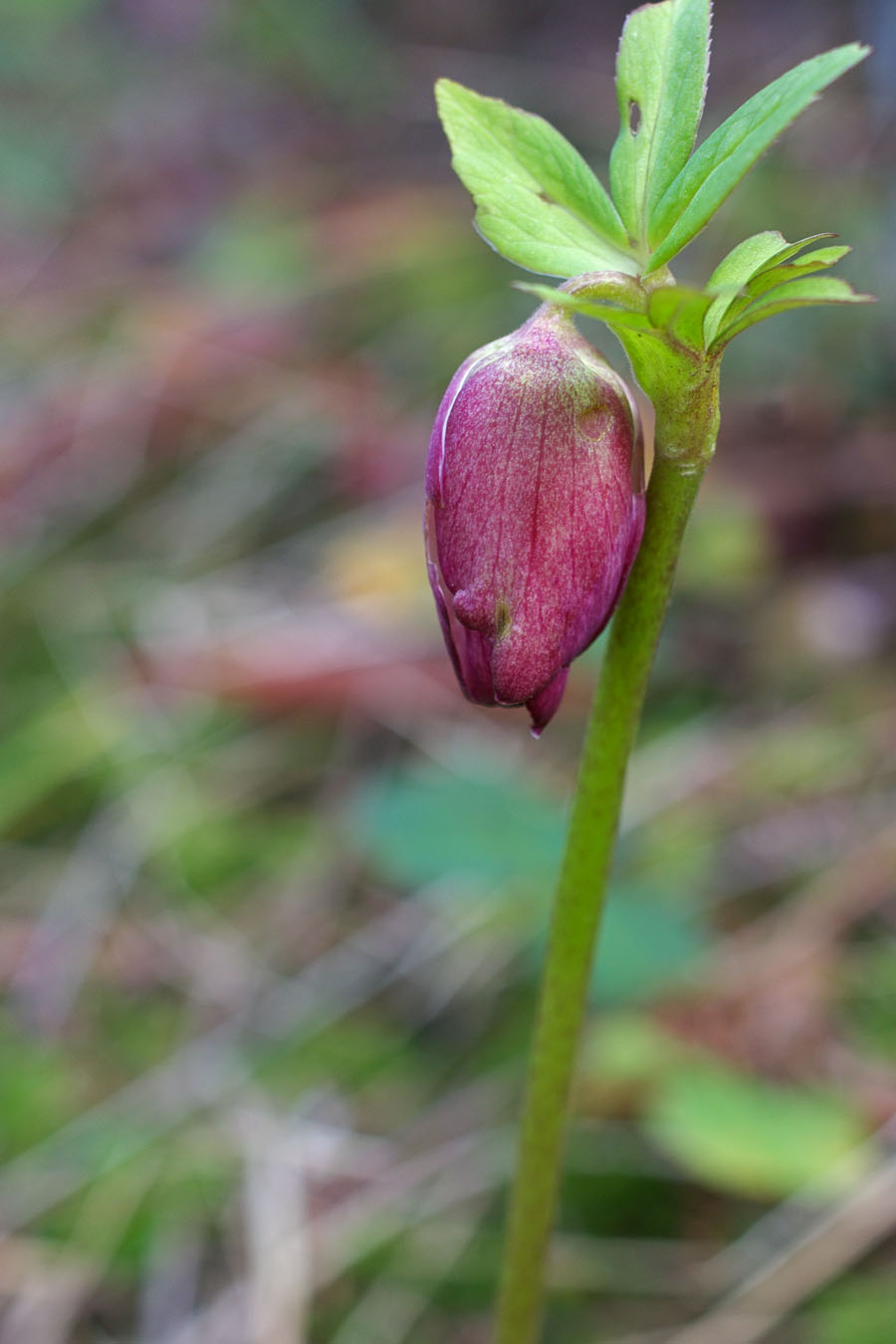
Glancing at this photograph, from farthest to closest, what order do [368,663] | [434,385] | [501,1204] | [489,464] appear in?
1. [434,385]
2. [368,663]
3. [501,1204]
4. [489,464]

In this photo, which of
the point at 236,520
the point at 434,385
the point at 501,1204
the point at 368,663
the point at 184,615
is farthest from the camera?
the point at 434,385

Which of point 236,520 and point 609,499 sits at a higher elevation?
point 609,499

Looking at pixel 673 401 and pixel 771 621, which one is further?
pixel 771 621

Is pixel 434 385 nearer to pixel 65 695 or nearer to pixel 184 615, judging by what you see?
pixel 184 615

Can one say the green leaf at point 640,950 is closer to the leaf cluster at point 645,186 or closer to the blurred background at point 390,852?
the blurred background at point 390,852

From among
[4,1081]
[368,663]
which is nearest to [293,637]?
[368,663]

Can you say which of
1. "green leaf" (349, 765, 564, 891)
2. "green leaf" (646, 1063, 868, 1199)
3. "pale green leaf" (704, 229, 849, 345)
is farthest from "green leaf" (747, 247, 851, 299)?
"green leaf" (349, 765, 564, 891)

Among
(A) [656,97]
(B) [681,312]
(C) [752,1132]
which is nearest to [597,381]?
(B) [681,312]

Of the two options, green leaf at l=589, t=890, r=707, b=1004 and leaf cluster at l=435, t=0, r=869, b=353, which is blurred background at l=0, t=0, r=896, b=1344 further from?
leaf cluster at l=435, t=0, r=869, b=353
